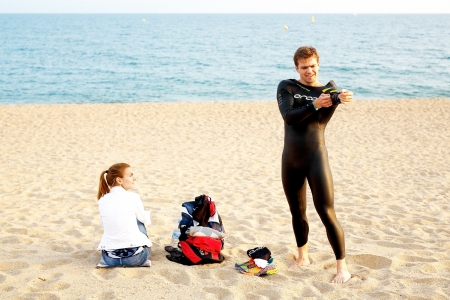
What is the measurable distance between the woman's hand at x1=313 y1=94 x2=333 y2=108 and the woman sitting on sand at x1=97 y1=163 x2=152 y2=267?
1709 mm

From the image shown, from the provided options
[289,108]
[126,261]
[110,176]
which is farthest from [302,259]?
[110,176]

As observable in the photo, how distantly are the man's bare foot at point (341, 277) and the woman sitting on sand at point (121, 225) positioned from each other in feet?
5.05

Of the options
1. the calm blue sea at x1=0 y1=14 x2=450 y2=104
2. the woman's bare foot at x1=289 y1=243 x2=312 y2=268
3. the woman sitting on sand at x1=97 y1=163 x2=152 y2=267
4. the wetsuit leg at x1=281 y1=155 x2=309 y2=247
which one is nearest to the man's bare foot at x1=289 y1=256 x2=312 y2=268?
the woman's bare foot at x1=289 y1=243 x2=312 y2=268

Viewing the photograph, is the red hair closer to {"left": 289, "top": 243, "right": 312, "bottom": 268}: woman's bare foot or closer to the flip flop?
the flip flop

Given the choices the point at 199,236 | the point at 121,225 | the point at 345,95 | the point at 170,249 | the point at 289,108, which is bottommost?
the point at 170,249

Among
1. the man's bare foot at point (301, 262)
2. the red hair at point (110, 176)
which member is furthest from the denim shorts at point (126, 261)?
the man's bare foot at point (301, 262)

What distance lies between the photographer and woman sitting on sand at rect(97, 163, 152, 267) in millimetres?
4059

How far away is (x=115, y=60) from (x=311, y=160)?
3790 centimetres

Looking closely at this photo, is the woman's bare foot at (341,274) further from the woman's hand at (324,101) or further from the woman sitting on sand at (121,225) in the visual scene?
the woman sitting on sand at (121,225)

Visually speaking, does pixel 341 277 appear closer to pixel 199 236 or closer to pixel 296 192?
pixel 296 192

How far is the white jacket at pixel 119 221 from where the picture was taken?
13.3 feet

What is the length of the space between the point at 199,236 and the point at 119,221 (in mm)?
716

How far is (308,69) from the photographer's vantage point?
3.68 metres

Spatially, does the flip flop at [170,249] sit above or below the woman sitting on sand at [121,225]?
below
